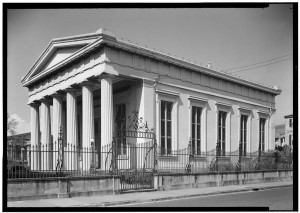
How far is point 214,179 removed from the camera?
21.9m

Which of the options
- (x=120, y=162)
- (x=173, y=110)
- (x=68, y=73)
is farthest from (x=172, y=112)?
(x=68, y=73)

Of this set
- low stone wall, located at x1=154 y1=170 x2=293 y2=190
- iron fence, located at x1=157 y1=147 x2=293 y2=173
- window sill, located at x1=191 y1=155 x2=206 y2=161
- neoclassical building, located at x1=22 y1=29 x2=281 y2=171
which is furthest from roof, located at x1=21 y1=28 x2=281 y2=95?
low stone wall, located at x1=154 y1=170 x2=293 y2=190

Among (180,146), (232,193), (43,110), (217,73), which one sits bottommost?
(232,193)

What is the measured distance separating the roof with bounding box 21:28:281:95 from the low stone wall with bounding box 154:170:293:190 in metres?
7.84

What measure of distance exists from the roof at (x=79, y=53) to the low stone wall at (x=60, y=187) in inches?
322

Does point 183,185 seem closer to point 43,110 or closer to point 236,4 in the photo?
point 236,4

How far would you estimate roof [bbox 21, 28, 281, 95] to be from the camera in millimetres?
22016

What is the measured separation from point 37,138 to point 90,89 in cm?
830

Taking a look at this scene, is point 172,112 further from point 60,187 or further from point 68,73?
point 60,187

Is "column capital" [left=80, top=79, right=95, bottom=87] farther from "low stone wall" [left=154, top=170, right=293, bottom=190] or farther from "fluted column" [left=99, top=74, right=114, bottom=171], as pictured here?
"low stone wall" [left=154, top=170, right=293, bottom=190]

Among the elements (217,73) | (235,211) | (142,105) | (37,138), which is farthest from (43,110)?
(235,211)

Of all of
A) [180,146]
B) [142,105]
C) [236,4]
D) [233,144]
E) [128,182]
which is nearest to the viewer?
[236,4]

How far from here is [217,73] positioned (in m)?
29.4

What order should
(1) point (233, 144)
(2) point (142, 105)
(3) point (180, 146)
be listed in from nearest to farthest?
(2) point (142, 105), (3) point (180, 146), (1) point (233, 144)
